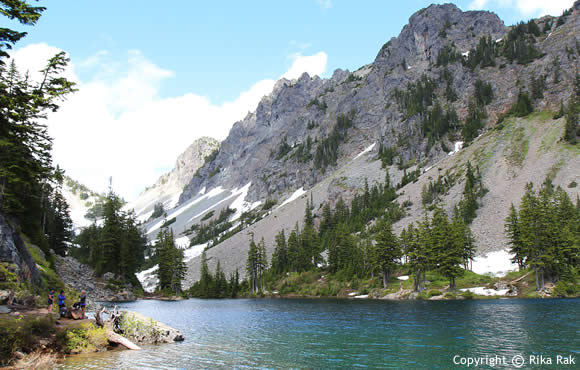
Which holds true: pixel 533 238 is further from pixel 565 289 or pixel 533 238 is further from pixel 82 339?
pixel 82 339

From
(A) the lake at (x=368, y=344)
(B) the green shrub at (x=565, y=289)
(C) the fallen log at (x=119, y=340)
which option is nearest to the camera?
(A) the lake at (x=368, y=344)

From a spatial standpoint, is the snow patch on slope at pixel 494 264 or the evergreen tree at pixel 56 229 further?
the evergreen tree at pixel 56 229

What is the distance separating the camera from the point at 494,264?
8075 cm

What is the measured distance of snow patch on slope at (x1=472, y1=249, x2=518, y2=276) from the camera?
77.6 m

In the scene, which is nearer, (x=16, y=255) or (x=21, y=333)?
(x=21, y=333)

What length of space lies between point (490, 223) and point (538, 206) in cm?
2760

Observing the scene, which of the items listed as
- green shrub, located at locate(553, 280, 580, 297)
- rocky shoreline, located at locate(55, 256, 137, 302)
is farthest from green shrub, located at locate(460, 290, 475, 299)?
rocky shoreline, located at locate(55, 256, 137, 302)

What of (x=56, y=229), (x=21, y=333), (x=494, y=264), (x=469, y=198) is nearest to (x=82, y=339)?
(x=21, y=333)

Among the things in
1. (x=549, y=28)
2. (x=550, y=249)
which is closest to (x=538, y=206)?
(x=550, y=249)

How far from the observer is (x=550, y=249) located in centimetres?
6475

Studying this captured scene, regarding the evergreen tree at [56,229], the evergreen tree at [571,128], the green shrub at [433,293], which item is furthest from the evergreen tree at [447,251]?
the evergreen tree at [56,229]

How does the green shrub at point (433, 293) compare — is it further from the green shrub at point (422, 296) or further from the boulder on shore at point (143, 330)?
the boulder on shore at point (143, 330)

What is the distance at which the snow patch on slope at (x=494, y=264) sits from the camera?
77562 millimetres

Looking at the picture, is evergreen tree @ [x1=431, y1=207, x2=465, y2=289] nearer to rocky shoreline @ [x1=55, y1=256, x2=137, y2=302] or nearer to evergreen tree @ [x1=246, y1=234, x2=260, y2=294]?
evergreen tree @ [x1=246, y1=234, x2=260, y2=294]
